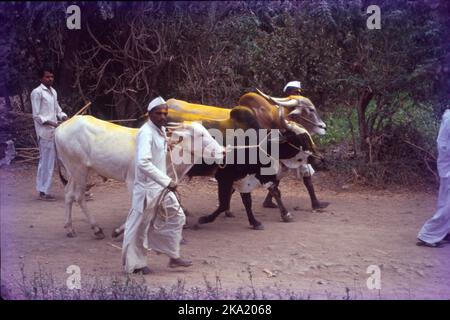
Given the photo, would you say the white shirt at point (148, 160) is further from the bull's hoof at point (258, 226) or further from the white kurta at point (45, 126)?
the white kurta at point (45, 126)

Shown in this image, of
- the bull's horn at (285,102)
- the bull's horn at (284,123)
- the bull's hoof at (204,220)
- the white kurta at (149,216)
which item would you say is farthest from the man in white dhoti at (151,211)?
the bull's horn at (285,102)

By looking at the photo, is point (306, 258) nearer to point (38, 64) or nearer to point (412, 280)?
point (412, 280)

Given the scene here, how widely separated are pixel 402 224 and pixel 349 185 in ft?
6.65

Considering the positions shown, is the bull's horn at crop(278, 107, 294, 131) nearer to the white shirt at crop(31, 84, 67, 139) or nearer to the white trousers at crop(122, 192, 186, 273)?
the white trousers at crop(122, 192, 186, 273)

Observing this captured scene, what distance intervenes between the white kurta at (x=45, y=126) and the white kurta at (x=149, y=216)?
3.61 metres

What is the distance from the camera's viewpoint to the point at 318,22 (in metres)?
10.4

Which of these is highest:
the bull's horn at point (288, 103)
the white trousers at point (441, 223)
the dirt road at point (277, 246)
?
the bull's horn at point (288, 103)

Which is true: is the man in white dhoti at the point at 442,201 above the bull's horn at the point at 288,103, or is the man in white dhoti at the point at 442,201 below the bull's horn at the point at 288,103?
below

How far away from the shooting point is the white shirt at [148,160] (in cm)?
588

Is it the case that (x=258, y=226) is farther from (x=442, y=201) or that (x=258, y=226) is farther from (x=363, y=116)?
(x=363, y=116)

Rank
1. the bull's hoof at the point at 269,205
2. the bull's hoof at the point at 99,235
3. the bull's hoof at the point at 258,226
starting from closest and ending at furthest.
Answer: the bull's hoof at the point at 99,235
the bull's hoof at the point at 258,226
the bull's hoof at the point at 269,205

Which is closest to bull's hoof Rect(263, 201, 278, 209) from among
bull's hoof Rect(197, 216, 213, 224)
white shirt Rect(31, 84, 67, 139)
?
bull's hoof Rect(197, 216, 213, 224)

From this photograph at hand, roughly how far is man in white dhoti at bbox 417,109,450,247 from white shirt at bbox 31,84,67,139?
16.9 ft

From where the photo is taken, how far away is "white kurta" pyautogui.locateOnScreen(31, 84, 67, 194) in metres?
9.24
